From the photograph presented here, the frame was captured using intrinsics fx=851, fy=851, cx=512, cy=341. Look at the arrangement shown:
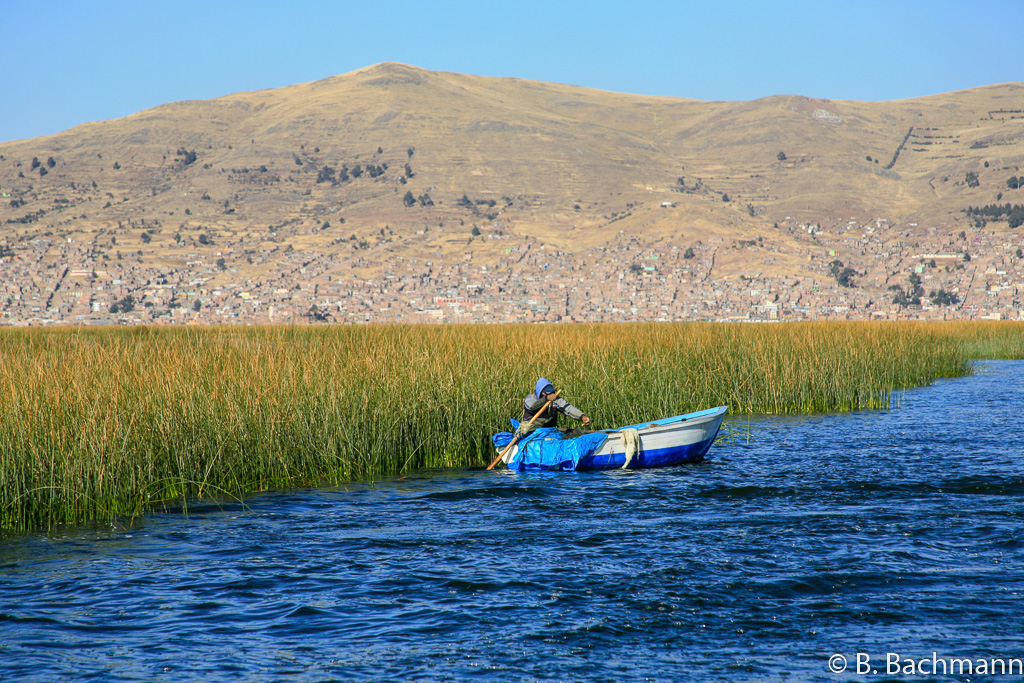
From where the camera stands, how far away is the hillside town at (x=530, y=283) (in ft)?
250

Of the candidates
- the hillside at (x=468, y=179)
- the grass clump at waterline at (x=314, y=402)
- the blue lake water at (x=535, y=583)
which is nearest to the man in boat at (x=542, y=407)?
the grass clump at waterline at (x=314, y=402)

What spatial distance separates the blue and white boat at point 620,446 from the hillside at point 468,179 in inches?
2798

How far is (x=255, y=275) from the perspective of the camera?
3282 inches

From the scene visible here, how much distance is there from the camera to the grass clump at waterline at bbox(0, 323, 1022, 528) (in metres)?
7.89

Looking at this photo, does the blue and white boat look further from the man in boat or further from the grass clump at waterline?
the grass clump at waterline

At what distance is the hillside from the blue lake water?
73205 millimetres

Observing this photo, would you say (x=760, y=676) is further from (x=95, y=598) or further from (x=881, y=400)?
(x=881, y=400)

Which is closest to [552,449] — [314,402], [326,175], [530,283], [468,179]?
[314,402]

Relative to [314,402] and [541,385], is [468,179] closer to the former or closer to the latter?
[541,385]

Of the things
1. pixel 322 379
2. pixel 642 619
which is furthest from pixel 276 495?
pixel 642 619

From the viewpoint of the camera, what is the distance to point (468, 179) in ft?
352

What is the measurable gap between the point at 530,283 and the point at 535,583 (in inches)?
3042

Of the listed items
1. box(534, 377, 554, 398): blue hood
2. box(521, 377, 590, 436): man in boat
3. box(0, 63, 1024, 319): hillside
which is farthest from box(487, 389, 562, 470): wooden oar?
box(0, 63, 1024, 319): hillside

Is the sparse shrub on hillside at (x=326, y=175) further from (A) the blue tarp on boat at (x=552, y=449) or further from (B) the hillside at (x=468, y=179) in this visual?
(A) the blue tarp on boat at (x=552, y=449)
